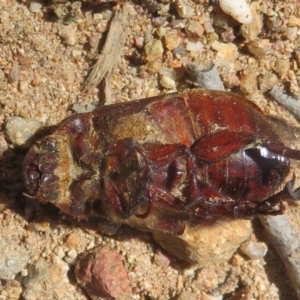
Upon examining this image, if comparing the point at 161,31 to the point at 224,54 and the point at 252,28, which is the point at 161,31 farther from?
the point at 252,28

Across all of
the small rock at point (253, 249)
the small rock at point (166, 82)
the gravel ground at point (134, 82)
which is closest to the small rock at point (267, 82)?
the gravel ground at point (134, 82)

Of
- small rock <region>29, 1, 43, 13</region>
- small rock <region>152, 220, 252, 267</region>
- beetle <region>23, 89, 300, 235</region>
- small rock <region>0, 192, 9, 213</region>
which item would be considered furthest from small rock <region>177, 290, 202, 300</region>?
small rock <region>29, 1, 43, 13</region>

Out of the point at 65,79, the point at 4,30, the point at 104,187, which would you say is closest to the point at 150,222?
the point at 104,187

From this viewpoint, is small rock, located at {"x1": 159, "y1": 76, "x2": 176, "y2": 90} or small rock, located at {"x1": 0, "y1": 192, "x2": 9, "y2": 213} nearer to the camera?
small rock, located at {"x1": 0, "y1": 192, "x2": 9, "y2": 213}

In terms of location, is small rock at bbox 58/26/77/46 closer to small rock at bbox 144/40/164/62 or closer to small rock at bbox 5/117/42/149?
small rock at bbox 144/40/164/62

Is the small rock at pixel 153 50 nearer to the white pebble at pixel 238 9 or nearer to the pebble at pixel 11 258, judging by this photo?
the white pebble at pixel 238 9
